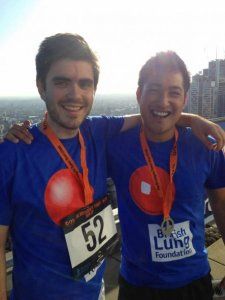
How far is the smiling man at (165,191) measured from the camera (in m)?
2.12

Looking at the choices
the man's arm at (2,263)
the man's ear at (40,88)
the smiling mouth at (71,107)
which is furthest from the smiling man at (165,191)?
the man's arm at (2,263)

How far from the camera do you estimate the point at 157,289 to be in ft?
7.06

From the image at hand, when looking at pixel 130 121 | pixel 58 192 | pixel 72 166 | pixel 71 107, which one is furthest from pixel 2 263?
pixel 130 121

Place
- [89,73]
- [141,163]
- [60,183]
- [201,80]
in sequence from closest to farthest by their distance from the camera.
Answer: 1. [60,183]
2. [89,73]
3. [141,163]
4. [201,80]

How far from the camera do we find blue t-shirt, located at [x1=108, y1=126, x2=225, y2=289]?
6.96 feet

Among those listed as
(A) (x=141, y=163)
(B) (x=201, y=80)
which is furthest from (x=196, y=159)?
(B) (x=201, y=80)

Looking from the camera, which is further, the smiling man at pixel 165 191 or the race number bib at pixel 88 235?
the smiling man at pixel 165 191

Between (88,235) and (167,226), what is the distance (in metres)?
0.53

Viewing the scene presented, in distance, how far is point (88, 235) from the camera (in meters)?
1.97

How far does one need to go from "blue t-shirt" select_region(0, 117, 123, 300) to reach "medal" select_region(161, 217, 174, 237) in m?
0.60

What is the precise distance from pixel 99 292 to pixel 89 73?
150 centimetres

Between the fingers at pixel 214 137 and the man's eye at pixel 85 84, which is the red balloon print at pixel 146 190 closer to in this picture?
the fingers at pixel 214 137

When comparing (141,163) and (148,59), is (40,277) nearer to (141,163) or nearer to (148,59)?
(141,163)

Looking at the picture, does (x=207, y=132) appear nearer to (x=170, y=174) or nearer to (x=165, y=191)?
(x=170, y=174)
